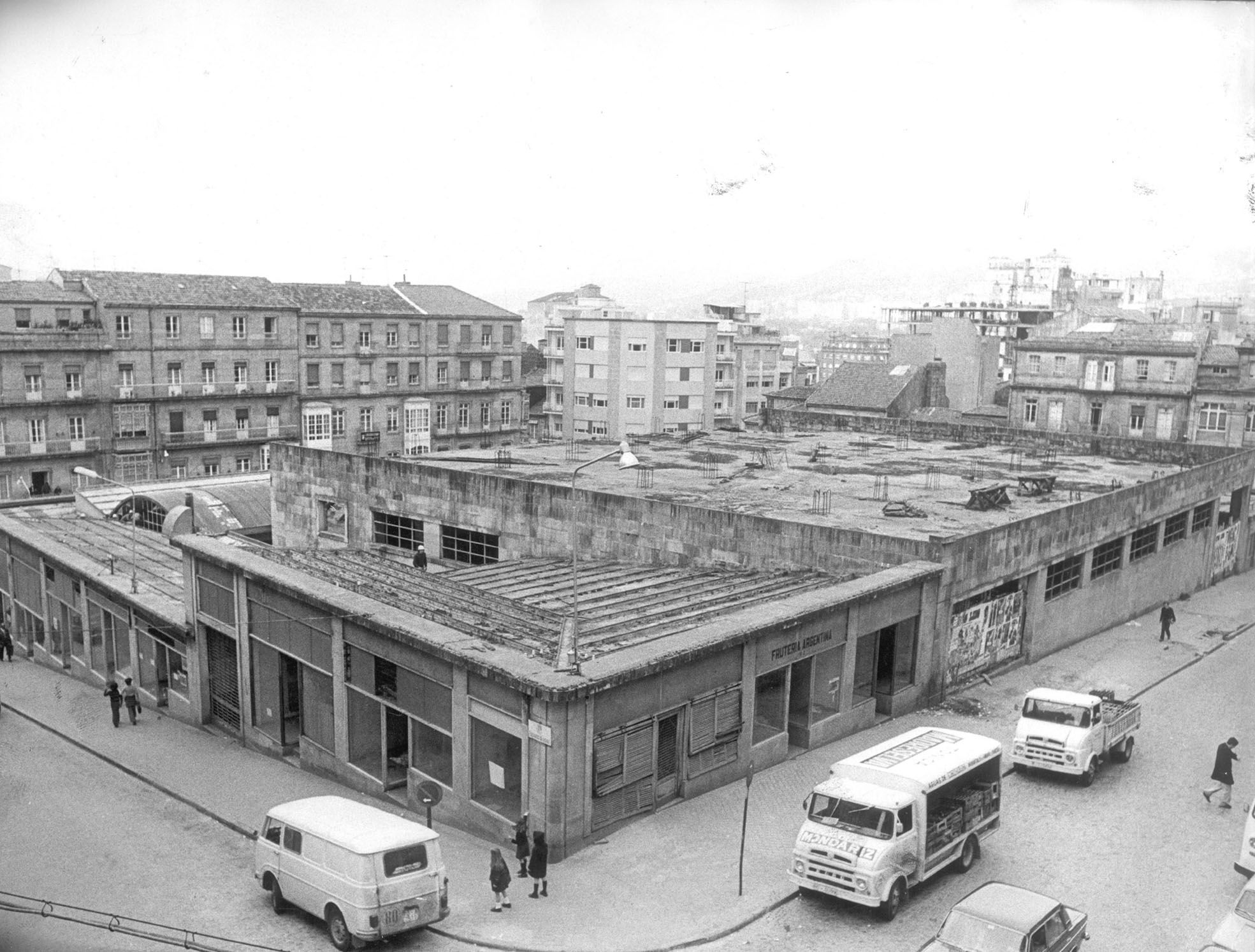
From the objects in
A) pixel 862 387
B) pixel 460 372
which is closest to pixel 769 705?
pixel 460 372

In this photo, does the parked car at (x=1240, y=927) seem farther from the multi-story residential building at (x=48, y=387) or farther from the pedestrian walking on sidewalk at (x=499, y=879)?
the multi-story residential building at (x=48, y=387)

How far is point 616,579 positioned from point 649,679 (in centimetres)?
911

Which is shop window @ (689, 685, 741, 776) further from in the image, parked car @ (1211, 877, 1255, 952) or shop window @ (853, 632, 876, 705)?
parked car @ (1211, 877, 1255, 952)

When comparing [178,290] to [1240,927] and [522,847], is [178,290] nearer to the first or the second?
[522,847]

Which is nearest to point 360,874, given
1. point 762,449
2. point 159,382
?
point 762,449

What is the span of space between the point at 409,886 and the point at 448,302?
6286 centimetres

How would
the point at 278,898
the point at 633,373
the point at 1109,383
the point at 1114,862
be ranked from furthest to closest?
the point at 633,373 → the point at 1109,383 → the point at 1114,862 → the point at 278,898

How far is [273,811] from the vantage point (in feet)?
56.7

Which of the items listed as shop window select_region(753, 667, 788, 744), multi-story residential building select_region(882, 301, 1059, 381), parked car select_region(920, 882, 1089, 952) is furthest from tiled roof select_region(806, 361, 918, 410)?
parked car select_region(920, 882, 1089, 952)

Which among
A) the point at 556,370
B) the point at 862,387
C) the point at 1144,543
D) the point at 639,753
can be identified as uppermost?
the point at 556,370

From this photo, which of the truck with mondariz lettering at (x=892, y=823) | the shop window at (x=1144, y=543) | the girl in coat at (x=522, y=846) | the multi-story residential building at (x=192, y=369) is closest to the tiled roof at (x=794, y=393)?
the multi-story residential building at (x=192, y=369)

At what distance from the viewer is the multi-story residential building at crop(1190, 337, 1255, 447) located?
60000mm

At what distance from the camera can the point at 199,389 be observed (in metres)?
62.3

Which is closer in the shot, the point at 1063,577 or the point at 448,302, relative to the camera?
the point at 1063,577
